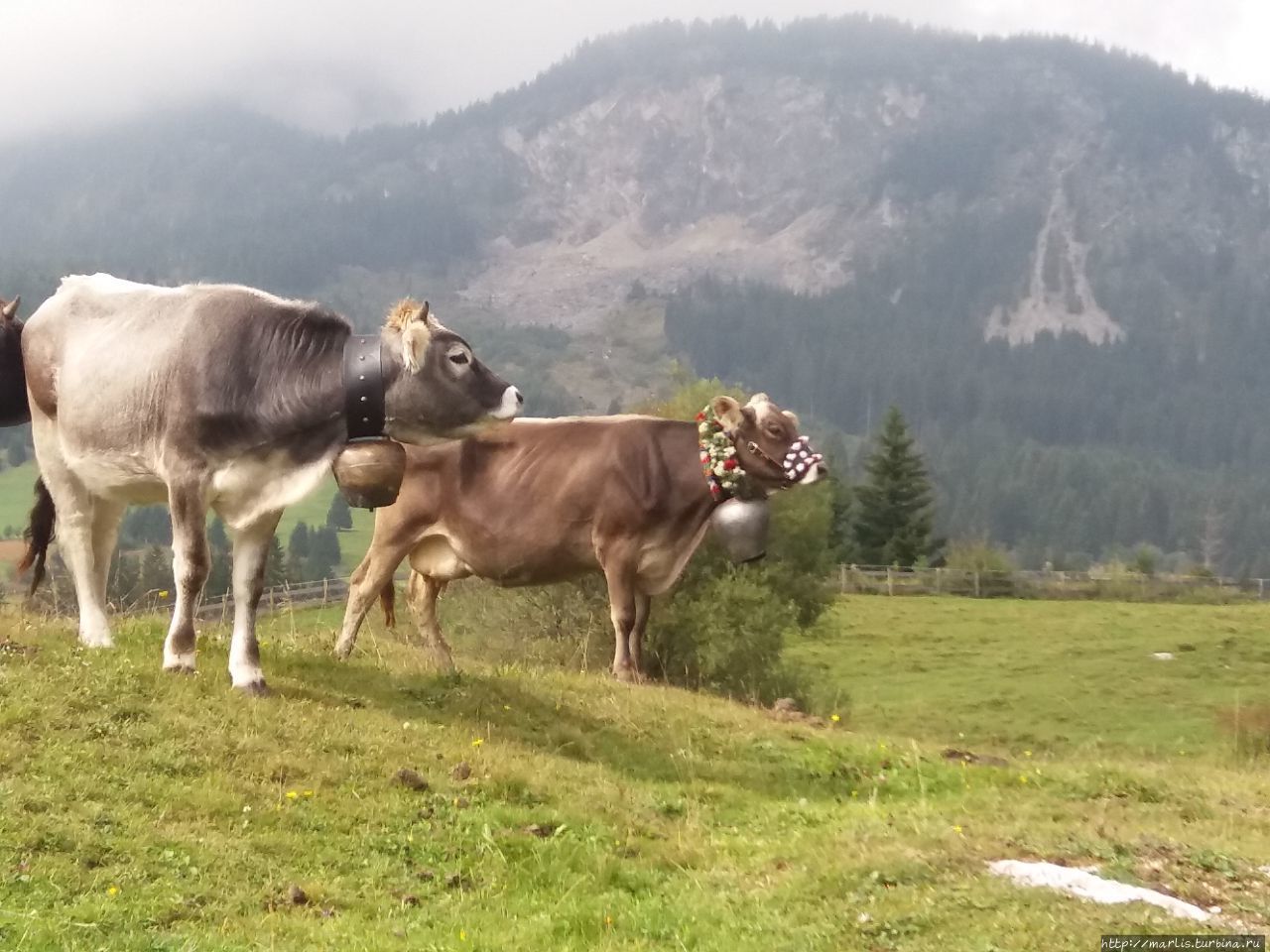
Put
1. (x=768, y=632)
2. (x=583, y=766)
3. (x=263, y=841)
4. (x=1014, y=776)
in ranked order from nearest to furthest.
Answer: (x=263, y=841) < (x=583, y=766) < (x=1014, y=776) < (x=768, y=632)

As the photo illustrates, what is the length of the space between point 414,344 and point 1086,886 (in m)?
5.89

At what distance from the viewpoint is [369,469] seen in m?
9.42

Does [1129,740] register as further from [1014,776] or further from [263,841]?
[263,841]

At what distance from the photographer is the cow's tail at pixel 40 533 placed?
1113cm

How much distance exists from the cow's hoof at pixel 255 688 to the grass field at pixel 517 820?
5.9 inches

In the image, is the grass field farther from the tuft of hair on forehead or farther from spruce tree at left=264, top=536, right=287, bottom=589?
the tuft of hair on forehead

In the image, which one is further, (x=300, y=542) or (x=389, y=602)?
(x=300, y=542)

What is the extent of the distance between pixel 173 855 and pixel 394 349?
4.38 meters

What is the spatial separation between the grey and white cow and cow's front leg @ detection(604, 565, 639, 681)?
157 inches

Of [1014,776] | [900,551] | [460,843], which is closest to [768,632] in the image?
[1014,776]

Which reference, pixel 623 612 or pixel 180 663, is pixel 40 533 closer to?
pixel 180 663

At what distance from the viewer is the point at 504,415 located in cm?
970

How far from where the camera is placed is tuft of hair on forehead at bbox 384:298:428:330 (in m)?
9.64

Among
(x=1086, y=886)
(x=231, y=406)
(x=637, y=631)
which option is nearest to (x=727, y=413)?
(x=637, y=631)
